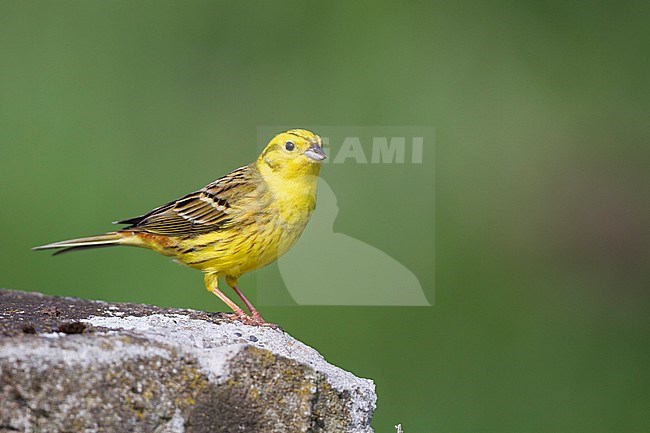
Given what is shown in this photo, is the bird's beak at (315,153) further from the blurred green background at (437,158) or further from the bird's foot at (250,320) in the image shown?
the blurred green background at (437,158)

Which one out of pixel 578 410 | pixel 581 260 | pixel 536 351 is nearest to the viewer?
pixel 578 410

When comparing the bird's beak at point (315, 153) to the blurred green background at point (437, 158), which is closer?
the bird's beak at point (315, 153)

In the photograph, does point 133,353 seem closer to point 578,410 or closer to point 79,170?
point 578,410

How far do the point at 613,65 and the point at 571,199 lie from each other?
1434 millimetres

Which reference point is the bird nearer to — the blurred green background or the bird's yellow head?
the bird's yellow head

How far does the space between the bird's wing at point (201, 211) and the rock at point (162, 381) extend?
1196 mm

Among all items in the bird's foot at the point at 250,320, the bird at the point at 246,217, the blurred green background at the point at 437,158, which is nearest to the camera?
the bird's foot at the point at 250,320

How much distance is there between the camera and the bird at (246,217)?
5617 millimetres

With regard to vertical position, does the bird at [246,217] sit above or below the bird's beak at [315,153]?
below

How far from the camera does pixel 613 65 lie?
431 inches

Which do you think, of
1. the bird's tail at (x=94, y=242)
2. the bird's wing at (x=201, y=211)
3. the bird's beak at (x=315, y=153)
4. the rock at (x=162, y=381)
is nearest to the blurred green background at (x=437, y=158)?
the bird's tail at (x=94, y=242)

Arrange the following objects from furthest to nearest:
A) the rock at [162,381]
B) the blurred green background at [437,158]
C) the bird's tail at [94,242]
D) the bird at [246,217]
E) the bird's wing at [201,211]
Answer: the blurred green background at [437,158] < the bird's tail at [94,242] < the bird's wing at [201,211] < the bird at [246,217] < the rock at [162,381]

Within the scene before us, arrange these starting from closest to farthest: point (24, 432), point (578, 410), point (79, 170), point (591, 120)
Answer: point (24, 432) < point (578, 410) < point (79, 170) < point (591, 120)

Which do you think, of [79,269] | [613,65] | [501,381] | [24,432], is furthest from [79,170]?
[24,432]
